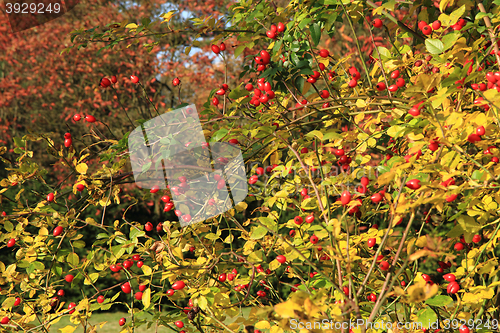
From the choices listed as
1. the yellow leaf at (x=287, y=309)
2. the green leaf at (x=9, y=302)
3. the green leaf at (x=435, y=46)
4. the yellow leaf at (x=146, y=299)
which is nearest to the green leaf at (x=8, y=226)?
the green leaf at (x=9, y=302)

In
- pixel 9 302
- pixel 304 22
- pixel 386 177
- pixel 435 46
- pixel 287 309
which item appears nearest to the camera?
pixel 287 309

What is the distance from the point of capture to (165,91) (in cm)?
876

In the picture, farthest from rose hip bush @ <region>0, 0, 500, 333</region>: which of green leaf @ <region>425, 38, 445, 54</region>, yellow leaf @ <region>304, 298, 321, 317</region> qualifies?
yellow leaf @ <region>304, 298, 321, 317</region>

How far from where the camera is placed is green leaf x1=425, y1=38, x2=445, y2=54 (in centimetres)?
130

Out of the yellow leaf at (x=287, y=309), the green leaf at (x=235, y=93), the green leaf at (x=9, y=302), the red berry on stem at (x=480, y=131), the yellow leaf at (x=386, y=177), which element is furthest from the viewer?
the green leaf at (x=9, y=302)

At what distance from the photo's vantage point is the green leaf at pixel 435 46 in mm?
1305

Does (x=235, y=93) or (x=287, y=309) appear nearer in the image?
(x=287, y=309)

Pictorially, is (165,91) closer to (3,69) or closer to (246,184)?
(3,69)

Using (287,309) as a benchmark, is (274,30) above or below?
above

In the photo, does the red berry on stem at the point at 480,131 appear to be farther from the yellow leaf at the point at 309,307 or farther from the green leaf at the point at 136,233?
the green leaf at the point at 136,233

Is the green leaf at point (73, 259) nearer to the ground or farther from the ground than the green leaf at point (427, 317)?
farther from the ground

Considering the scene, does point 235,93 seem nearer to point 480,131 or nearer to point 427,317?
point 480,131

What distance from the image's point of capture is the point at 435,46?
1322mm

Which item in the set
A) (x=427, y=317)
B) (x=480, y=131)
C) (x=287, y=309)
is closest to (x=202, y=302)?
(x=287, y=309)
